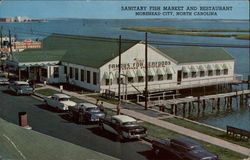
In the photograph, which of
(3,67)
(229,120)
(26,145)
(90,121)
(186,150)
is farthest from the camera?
(3,67)

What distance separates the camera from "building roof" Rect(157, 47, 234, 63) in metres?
57.7

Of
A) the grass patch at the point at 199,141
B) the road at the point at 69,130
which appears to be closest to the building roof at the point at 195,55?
the road at the point at 69,130

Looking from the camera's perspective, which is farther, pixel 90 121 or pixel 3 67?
pixel 3 67

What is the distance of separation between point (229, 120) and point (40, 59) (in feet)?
96.3

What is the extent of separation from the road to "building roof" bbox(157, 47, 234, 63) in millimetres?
25920

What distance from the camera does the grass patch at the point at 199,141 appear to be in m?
22.6

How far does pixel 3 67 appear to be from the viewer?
67.4m

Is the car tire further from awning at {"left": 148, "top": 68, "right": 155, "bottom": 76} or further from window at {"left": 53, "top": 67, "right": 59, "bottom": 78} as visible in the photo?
window at {"left": 53, "top": 67, "right": 59, "bottom": 78}

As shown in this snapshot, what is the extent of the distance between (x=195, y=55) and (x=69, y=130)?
36626 mm

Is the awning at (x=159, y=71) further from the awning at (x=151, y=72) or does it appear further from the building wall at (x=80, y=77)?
the building wall at (x=80, y=77)

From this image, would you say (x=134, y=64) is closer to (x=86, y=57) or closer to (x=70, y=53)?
(x=86, y=57)

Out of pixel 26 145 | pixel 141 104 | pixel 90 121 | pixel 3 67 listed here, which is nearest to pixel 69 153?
pixel 26 145

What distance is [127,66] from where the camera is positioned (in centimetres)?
4950

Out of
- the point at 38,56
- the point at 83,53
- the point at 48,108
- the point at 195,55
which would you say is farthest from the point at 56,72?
the point at 195,55
